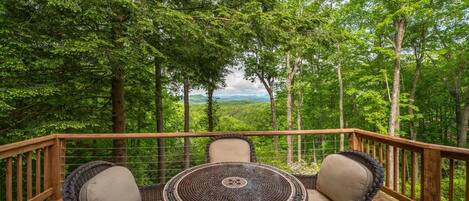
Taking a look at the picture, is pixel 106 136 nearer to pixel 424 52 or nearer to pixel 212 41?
pixel 212 41

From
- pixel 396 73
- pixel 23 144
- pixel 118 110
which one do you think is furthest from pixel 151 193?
pixel 396 73

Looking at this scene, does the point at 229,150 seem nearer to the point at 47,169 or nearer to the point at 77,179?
the point at 77,179

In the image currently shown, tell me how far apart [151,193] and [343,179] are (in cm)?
170

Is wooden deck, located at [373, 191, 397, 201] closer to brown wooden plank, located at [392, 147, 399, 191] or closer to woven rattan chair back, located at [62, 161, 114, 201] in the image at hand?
brown wooden plank, located at [392, 147, 399, 191]

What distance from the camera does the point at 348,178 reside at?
212cm

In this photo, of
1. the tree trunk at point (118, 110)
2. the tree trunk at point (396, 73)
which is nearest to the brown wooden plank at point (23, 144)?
the tree trunk at point (118, 110)

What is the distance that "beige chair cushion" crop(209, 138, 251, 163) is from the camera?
2945mm

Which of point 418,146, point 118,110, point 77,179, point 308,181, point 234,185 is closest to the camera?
point 77,179

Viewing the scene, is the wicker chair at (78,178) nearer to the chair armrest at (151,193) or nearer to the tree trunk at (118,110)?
the chair armrest at (151,193)

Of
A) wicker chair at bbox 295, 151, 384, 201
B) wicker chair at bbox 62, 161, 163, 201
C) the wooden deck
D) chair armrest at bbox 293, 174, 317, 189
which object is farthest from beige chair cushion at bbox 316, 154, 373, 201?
wicker chair at bbox 62, 161, 163, 201

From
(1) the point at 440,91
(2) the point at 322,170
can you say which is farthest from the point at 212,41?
(1) the point at 440,91

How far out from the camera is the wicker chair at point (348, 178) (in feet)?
6.44

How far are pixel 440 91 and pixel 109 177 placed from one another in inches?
641

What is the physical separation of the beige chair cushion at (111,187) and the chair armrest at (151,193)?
1.42 feet
